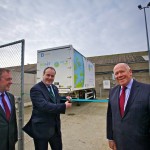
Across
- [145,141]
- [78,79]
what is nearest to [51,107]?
[145,141]

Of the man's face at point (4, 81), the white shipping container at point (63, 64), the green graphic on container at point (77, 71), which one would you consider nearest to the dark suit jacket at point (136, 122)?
the man's face at point (4, 81)

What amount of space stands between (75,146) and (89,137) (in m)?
0.80

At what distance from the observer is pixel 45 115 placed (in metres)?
2.41

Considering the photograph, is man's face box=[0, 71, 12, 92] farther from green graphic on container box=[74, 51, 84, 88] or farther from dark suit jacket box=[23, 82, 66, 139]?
green graphic on container box=[74, 51, 84, 88]

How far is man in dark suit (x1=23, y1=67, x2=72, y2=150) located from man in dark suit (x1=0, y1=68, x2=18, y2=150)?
12.5 inches

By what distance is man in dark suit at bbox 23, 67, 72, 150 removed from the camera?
2311mm

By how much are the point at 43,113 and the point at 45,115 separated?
5 cm

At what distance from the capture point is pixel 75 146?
3.99 meters

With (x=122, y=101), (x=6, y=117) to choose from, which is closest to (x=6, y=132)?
(x=6, y=117)

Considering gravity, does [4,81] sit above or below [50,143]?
above

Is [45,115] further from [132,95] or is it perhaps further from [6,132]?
[132,95]

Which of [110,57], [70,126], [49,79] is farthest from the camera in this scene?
[110,57]

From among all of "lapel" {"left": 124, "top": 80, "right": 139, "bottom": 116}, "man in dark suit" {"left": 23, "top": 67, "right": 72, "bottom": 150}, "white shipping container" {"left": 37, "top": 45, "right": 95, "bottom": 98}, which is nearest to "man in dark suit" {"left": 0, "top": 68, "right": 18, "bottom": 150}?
"man in dark suit" {"left": 23, "top": 67, "right": 72, "bottom": 150}

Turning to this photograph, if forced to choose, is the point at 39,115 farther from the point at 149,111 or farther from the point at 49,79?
the point at 149,111
